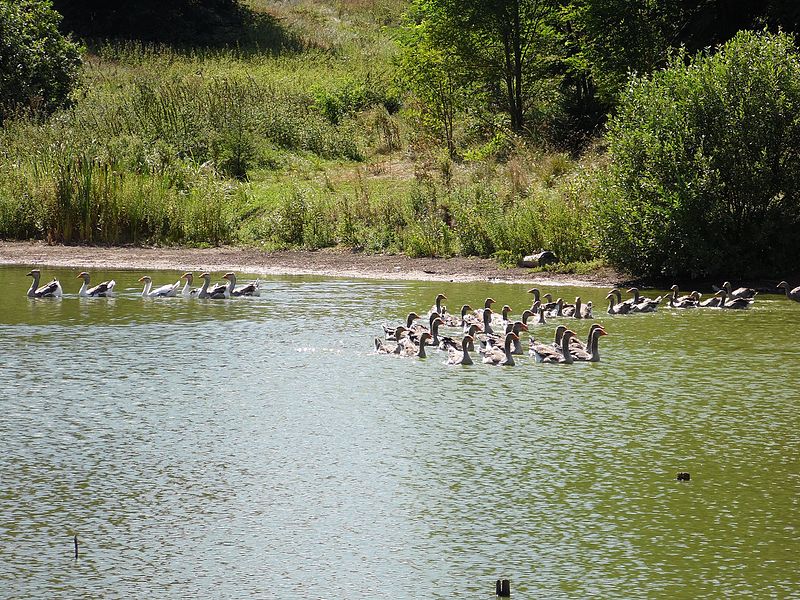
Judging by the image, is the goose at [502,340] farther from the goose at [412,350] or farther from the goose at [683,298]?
the goose at [683,298]

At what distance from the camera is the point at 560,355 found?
59.1ft

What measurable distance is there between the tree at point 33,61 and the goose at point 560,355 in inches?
1035

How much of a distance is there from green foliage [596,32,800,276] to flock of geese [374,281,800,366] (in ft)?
6.11

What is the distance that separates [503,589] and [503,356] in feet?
28.7

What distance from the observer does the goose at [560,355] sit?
17.8 meters

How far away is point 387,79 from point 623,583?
1698 inches

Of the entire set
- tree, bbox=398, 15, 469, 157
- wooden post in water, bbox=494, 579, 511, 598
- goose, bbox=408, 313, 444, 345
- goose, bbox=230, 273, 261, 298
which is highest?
tree, bbox=398, 15, 469, 157

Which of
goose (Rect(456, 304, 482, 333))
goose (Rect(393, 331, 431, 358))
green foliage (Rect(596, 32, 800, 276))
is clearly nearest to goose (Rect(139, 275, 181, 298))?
goose (Rect(456, 304, 482, 333))

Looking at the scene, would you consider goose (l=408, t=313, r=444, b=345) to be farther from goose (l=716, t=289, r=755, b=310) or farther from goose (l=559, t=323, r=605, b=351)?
goose (l=716, t=289, r=755, b=310)

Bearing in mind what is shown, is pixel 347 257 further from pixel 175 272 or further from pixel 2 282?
pixel 2 282

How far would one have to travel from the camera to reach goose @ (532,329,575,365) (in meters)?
17.8

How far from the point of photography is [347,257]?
99.5ft

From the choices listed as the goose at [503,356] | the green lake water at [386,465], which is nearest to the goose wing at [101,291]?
the green lake water at [386,465]

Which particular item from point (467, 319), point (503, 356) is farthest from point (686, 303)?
point (503, 356)
